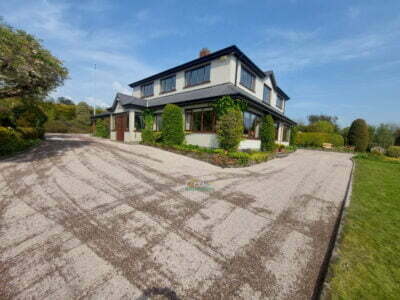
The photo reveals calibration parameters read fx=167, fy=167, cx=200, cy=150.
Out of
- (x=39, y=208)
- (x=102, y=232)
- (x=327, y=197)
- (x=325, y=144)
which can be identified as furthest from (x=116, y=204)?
(x=325, y=144)

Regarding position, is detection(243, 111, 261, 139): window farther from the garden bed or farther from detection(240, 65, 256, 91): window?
detection(240, 65, 256, 91): window

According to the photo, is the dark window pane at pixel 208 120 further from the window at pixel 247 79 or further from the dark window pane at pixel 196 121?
the window at pixel 247 79

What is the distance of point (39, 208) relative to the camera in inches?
160

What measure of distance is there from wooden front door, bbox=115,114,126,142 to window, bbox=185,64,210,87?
7.91 metres

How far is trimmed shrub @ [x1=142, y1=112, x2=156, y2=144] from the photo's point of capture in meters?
15.7

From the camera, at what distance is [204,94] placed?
1367 cm

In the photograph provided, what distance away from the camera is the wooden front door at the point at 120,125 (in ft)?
60.0

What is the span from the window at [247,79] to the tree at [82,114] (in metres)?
35.9

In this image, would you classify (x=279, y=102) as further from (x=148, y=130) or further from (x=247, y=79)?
(x=148, y=130)

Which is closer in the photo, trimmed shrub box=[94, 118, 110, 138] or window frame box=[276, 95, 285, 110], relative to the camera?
trimmed shrub box=[94, 118, 110, 138]

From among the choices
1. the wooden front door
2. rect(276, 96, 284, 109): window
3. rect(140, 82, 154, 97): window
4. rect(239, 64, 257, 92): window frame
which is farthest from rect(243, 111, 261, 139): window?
rect(140, 82, 154, 97): window

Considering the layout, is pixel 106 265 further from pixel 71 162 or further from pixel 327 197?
pixel 71 162

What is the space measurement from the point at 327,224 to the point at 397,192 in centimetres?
531

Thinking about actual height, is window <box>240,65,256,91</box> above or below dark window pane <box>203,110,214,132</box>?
above
